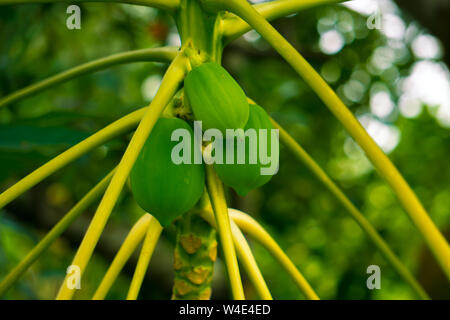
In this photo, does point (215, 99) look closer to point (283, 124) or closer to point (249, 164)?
point (249, 164)

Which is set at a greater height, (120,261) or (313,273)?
(313,273)

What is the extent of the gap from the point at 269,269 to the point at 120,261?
3.16 metres

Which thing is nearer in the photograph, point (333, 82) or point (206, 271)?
point (206, 271)

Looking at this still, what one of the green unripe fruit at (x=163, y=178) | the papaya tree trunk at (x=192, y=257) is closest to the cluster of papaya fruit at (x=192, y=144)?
the green unripe fruit at (x=163, y=178)

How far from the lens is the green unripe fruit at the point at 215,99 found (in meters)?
0.63

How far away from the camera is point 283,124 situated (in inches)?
85.0

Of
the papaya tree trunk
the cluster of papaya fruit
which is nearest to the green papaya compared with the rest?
the cluster of papaya fruit

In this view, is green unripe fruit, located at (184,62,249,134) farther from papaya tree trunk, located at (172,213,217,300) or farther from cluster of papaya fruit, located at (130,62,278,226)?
papaya tree trunk, located at (172,213,217,300)

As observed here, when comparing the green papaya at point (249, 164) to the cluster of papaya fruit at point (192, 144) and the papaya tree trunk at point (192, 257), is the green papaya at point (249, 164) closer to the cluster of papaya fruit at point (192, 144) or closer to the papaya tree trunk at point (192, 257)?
the cluster of papaya fruit at point (192, 144)

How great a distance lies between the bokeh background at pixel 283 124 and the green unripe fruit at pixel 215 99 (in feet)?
1.31

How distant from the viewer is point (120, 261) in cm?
74

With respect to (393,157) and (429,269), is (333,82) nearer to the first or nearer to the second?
(393,157)
